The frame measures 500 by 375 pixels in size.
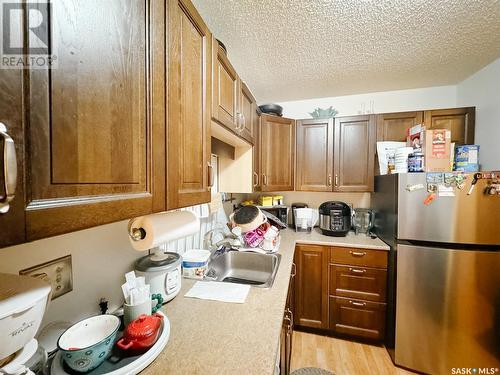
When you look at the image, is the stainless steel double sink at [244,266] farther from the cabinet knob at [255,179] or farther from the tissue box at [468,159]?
the tissue box at [468,159]

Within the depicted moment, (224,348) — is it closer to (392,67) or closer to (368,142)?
(368,142)

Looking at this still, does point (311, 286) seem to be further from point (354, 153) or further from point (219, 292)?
point (354, 153)

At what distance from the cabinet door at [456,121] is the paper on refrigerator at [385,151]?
291mm

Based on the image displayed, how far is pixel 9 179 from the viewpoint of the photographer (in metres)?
0.26

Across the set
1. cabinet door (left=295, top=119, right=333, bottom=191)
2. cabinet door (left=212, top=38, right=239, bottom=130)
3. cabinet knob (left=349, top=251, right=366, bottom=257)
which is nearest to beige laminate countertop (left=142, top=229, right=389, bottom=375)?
cabinet door (left=212, top=38, right=239, bottom=130)

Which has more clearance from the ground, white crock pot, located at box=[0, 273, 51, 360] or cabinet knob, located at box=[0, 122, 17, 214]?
cabinet knob, located at box=[0, 122, 17, 214]

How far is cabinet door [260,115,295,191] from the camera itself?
1908 millimetres

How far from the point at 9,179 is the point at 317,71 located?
78.0 inches

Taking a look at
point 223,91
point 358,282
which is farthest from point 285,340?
point 223,91

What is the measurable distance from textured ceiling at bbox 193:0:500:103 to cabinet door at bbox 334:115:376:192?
15.8 inches

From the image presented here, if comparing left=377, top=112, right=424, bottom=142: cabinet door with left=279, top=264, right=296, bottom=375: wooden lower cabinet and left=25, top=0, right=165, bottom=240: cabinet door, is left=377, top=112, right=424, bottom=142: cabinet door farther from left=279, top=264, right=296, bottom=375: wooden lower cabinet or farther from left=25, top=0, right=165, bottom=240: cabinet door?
left=25, top=0, right=165, bottom=240: cabinet door

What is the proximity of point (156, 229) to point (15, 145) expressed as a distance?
0.47 metres

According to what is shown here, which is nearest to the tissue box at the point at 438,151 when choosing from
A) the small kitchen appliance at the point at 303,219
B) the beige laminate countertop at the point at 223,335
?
the small kitchen appliance at the point at 303,219

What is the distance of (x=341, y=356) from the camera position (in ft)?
5.14
